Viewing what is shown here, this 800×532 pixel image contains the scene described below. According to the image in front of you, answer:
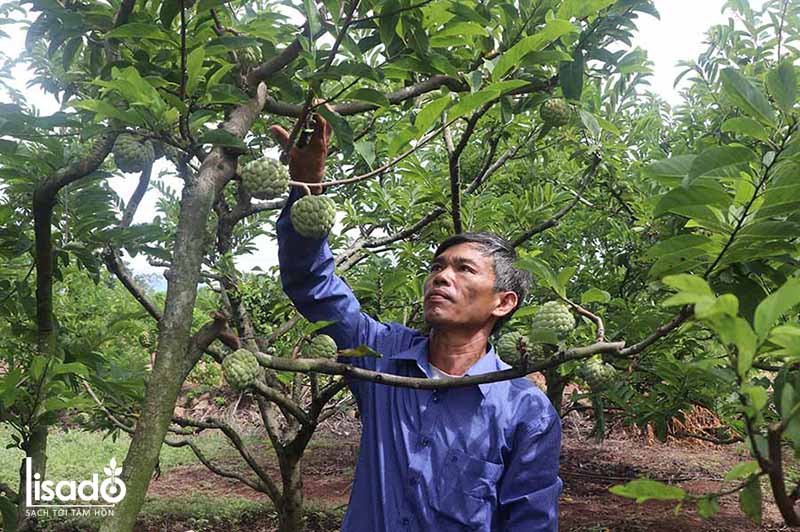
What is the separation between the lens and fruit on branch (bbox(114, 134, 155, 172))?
1709 millimetres

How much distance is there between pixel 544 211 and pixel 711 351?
37.5 inches

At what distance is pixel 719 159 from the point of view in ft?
2.89

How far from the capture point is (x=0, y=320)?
226cm

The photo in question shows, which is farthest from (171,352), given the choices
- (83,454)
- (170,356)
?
(83,454)

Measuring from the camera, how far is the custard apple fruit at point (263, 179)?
1.13 metres

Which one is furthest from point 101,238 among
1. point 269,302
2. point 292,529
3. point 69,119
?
point 292,529

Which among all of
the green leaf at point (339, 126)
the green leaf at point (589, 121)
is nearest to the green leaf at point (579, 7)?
the green leaf at point (589, 121)

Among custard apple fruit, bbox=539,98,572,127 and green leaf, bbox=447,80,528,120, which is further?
custard apple fruit, bbox=539,98,572,127

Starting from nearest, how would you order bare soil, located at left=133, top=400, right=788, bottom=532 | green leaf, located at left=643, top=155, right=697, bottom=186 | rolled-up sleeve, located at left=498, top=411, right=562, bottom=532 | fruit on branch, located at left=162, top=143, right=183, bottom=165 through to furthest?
green leaf, located at left=643, top=155, right=697, bottom=186 < rolled-up sleeve, located at left=498, top=411, right=562, bottom=532 < fruit on branch, located at left=162, top=143, right=183, bottom=165 < bare soil, located at left=133, top=400, right=788, bottom=532

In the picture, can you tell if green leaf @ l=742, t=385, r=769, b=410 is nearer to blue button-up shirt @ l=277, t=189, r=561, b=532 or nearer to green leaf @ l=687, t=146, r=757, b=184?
green leaf @ l=687, t=146, r=757, b=184

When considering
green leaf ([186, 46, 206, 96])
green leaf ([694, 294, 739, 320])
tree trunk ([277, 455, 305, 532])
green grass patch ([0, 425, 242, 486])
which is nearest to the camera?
green leaf ([694, 294, 739, 320])

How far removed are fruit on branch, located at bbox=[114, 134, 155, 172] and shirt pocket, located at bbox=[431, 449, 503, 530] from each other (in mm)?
1154

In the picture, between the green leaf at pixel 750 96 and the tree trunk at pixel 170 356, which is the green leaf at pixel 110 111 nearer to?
the tree trunk at pixel 170 356

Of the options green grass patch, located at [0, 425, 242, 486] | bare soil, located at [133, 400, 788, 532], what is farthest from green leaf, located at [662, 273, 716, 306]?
green grass patch, located at [0, 425, 242, 486]
